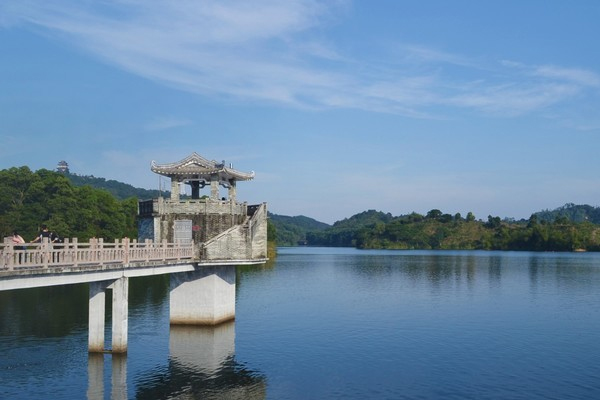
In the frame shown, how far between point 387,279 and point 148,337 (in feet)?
189

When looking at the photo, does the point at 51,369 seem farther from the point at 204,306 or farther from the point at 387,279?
the point at 387,279

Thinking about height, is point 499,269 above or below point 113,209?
below

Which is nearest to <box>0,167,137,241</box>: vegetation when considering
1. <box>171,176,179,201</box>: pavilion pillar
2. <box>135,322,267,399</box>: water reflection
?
Answer: <box>171,176,179,201</box>: pavilion pillar

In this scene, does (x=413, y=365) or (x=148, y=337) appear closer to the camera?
(x=413, y=365)

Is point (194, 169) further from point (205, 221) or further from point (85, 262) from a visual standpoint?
point (85, 262)

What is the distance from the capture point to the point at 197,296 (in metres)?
44.9

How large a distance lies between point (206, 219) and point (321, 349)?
13.9 metres

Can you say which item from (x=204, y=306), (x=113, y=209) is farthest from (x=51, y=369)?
(x=113, y=209)

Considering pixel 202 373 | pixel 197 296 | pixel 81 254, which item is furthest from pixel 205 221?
pixel 81 254

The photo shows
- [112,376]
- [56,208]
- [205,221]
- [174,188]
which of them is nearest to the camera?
[112,376]

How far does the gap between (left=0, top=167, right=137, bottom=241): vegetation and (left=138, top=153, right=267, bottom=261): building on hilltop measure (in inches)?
1943

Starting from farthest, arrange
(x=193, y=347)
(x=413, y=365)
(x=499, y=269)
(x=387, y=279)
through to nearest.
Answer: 1. (x=499, y=269)
2. (x=387, y=279)
3. (x=193, y=347)
4. (x=413, y=365)

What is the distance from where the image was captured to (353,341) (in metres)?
43.2

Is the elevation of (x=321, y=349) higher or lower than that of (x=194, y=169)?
lower
